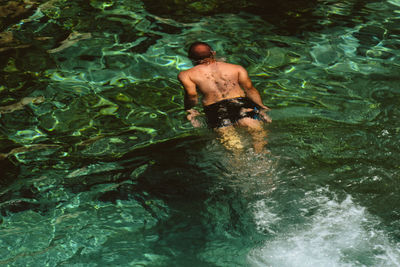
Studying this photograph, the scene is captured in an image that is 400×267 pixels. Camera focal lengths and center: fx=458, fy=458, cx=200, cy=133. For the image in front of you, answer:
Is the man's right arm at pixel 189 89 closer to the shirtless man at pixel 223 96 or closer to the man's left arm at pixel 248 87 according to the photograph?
the shirtless man at pixel 223 96

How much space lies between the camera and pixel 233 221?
4.05 metres

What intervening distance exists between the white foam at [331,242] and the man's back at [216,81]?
1545 mm

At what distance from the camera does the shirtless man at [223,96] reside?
16.1 ft

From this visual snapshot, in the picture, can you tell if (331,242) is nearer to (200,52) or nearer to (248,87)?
(248,87)

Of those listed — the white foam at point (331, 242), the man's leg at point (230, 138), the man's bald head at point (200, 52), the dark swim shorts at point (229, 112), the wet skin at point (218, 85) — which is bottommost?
the white foam at point (331, 242)

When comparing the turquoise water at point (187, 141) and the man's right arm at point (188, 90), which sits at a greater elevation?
the man's right arm at point (188, 90)

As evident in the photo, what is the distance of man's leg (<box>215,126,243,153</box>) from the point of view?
4613 millimetres

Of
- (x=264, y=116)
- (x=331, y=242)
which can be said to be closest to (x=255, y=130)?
(x=264, y=116)

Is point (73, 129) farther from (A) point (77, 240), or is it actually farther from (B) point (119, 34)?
(B) point (119, 34)

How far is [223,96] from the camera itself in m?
5.02

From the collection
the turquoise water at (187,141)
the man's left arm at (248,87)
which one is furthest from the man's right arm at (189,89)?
the man's left arm at (248,87)

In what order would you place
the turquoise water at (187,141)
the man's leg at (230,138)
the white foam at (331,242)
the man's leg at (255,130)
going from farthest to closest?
1. the man's leg at (255,130)
2. the man's leg at (230,138)
3. the turquoise water at (187,141)
4. the white foam at (331,242)

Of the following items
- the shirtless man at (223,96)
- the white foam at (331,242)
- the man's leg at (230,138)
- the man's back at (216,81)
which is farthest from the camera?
the man's back at (216,81)

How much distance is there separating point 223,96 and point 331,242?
2008mm
